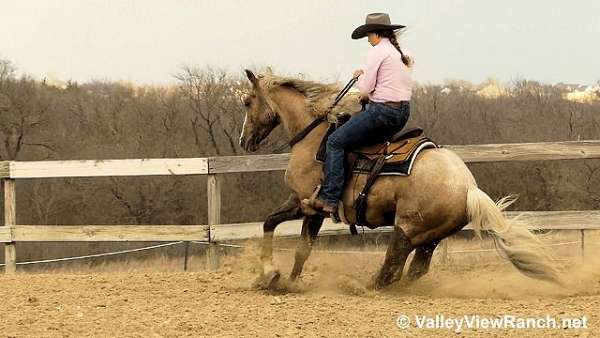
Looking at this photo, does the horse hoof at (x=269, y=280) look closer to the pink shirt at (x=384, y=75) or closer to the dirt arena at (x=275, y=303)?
the dirt arena at (x=275, y=303)

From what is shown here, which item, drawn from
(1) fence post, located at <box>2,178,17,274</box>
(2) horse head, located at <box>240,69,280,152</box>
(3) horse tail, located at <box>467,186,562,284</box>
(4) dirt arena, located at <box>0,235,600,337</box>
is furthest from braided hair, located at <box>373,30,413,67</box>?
(1) fence post, located at <box>2,178,17,274</box>

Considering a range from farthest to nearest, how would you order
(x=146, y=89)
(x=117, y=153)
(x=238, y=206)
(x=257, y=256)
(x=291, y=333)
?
(x=146, y=89), (x=117, y=153), (x=238, y=206), (x=257, y=256), (x=291, y=333)

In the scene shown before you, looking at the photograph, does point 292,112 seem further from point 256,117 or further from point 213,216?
point 213,216

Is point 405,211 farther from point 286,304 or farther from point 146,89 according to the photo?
point 146,89

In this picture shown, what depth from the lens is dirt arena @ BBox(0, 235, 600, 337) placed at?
4.84m

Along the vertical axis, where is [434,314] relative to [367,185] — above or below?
below

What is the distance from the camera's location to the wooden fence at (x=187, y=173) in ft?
28.0

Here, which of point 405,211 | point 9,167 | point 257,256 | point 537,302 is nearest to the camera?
point 537,302

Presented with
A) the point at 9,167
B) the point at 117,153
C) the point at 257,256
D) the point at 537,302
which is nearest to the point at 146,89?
the point at 117,153

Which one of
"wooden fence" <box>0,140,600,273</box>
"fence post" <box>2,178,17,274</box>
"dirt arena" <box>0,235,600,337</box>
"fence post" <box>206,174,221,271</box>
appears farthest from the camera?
"fence post" <box>2,178,17,274</box>

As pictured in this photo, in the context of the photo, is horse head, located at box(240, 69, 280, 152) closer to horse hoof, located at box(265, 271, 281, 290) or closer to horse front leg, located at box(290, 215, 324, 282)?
horse front leg, located at box(290, 215, 324, 282)

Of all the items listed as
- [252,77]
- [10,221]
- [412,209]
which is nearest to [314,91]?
[252,77]

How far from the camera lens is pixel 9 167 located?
945cm

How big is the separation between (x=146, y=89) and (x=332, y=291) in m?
32.6
